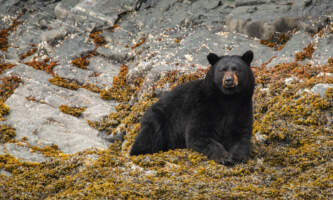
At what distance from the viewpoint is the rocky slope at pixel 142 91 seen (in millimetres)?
5551

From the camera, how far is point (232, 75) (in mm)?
6781

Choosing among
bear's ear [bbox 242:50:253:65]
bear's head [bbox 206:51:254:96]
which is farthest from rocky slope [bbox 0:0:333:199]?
bear's ear [bbox 242:50:253:65]

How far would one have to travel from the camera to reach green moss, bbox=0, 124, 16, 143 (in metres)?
8.78

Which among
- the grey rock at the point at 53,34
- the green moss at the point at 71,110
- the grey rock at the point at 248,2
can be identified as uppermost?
the grey rock at the point at 248,2

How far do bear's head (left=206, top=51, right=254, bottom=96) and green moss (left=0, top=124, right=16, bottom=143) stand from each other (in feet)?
16.2

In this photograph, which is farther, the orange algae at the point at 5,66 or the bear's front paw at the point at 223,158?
the orange algae at the point at 5,66

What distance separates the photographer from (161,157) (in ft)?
21.6

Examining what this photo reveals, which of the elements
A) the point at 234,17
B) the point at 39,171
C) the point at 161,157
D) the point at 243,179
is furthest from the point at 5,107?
the point at 234,17

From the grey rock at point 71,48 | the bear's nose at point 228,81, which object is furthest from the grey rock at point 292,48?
the grey rock at point 71,48

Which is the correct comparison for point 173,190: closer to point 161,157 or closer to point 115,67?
point 161,157

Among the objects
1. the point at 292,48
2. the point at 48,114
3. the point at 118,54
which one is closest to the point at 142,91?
the point at 48,114

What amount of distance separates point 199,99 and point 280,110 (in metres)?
2.64

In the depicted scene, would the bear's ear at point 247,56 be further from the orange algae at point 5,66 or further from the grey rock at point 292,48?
the orange algae at point 5,66

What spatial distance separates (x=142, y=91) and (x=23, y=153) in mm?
5230
